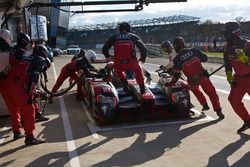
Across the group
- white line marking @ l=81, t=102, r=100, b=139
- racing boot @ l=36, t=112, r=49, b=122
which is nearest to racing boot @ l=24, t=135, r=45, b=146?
white line marking @ l=81, t=102, r=100, b=139

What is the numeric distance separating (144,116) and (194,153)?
2.69 meters

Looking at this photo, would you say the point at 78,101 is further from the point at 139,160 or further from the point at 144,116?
the point at 139,160

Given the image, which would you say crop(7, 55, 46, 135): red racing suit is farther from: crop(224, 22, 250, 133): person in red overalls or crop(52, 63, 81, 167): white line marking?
crop(224, 22, 250, 133): person in red overalls

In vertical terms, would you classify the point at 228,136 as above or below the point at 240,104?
below

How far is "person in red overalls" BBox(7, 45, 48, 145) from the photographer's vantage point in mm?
8070

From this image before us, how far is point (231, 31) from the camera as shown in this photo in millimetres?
8148

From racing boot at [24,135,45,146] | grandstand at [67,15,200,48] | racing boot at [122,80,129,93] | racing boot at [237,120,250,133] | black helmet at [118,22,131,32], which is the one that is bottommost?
grandstand at [67,15,200,48]

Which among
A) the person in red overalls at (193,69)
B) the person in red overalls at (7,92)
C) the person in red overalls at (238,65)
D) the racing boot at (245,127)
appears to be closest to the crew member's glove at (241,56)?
the person in red overalls at (238,65)

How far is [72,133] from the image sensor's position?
888 cm

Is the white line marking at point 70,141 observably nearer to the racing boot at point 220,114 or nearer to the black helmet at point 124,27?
the black helmet at point 124,27

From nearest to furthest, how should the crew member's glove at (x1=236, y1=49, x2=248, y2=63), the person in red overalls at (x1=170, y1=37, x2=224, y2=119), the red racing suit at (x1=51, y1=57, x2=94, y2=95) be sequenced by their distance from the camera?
the crew member's glove at (x1=236, y1=49, x2=248, y2=63) < the person in red overalls at (x1=170, y1=37, x2=224, y2=119) < the red racing suit at (x1=51, y1=57, x2=94, y2=95)

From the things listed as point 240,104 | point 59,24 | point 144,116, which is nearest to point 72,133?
point 144,116

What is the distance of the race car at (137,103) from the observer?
365 inches

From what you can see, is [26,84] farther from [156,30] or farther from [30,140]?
[156,30]
